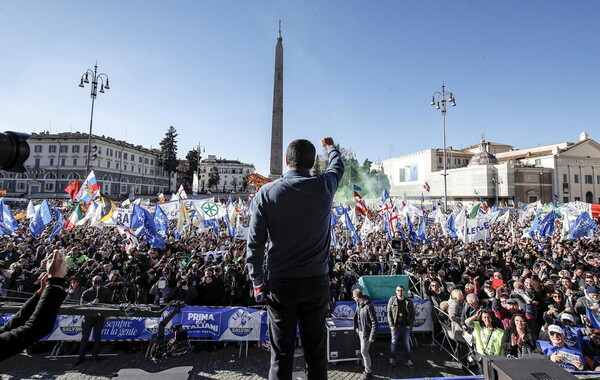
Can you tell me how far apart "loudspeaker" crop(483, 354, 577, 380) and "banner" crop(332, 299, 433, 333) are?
18.1 ft

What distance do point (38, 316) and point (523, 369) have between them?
3.13 m

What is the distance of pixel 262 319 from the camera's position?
7.43m

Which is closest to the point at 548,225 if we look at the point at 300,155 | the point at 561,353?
the point at 561,353

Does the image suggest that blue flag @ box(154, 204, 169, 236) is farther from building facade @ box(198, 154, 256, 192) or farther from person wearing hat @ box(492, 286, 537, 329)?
building facade @ box(198, 154, 256, 192)

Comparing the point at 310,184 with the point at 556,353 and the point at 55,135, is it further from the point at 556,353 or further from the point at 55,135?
the point at 55,135

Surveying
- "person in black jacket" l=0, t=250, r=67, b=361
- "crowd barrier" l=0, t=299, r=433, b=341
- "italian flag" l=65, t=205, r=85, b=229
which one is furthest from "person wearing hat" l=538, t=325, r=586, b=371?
"italian flag" l=65, t=205, r=85, b=229

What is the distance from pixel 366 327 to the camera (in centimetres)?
635

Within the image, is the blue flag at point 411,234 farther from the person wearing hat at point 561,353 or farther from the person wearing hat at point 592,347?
the person wearing hat at point 561,353

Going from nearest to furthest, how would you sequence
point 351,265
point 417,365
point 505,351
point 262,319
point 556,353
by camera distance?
point 556,353
point 505,351
point 417,365
point 262,319
point 351,265

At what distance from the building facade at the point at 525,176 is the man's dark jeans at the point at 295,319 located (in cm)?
5886

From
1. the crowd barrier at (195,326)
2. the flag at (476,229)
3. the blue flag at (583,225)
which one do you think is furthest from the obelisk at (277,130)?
the crowd barrier at (195,326)

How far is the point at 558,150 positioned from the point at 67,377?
83.2 meters

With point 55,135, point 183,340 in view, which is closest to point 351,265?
point 183,340

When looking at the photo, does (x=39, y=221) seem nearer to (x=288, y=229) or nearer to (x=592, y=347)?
(x=288, y=229)
